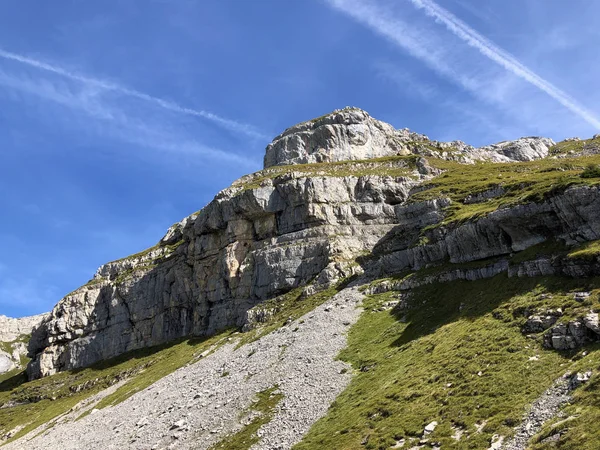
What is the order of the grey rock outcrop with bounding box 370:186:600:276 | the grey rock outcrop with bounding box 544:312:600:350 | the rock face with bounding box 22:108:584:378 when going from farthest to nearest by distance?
the rock face with bounding box 22:108:584:378, the grey rock outcrop with bounding box 370:186:600:276, the grey rock outcrop with bounding box 544:312:600:350

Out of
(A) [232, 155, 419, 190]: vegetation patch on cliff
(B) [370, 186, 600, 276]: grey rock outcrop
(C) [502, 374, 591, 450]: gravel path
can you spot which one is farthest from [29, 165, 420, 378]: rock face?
(C) [502, 374, 591, 450]: gravel path

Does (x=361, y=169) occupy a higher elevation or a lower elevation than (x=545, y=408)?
higher

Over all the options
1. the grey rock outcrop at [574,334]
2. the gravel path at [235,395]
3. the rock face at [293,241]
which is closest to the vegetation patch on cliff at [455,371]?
the grey rock outcrop at [574,334]

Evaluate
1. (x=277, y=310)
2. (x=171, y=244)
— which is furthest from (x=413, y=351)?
(x=171, y=244)

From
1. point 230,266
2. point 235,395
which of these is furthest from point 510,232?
point 230,266

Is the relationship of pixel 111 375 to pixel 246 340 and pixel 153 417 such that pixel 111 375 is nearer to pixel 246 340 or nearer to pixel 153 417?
pixel 246 340

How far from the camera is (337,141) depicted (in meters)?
156

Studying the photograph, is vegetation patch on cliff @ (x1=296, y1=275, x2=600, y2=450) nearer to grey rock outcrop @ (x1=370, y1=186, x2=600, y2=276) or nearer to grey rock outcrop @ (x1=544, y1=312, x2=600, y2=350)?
grey rock outcrop @ (x1=544, y1=312, x2=600, y2=350)

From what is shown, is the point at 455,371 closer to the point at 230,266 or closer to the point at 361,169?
the point at 230,266

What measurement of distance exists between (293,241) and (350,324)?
41039mm

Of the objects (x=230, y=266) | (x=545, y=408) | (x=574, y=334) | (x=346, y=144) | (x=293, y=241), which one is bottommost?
(x=545, y=408)

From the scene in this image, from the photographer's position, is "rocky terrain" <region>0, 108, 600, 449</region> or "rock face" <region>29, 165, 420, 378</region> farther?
"rock face" <region>29, 165, 420, 378</region>

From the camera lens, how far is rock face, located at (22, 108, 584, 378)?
5741 centimetres

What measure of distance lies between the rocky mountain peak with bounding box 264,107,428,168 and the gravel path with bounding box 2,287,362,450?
89675 mm
